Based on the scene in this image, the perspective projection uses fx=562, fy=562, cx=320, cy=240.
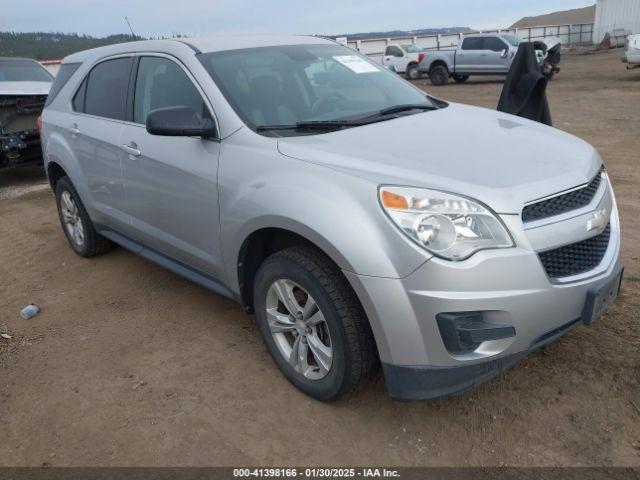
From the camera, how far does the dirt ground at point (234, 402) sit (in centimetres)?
251

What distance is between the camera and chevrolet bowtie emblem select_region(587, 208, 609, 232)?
244 centimetres

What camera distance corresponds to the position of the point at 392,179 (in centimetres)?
233

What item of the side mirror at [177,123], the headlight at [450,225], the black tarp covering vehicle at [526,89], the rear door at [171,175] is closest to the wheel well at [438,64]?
the black tarp covering vehicle at [526,89]

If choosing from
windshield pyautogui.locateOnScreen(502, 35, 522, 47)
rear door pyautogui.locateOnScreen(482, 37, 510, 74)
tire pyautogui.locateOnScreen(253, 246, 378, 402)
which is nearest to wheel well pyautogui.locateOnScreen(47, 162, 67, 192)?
tire pyautogui.locateOnScreen(253, 246, 378, 402)

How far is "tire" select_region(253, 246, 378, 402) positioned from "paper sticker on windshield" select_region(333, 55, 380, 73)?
1.56m

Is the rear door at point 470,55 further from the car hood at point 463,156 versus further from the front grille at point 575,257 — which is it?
the front grille at point 575,257

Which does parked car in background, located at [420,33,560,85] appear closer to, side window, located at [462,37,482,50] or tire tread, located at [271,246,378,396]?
side window, located at [462,37,482,50]

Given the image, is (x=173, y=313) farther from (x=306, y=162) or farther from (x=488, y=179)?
(x=488, y=179)

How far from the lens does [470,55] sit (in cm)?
2122

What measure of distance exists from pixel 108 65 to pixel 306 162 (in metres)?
2.42

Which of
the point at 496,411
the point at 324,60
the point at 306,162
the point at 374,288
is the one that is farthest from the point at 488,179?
the point at 324,60

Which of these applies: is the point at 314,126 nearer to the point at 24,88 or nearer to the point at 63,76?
the point at 63,76

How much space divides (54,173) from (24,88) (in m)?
4.26

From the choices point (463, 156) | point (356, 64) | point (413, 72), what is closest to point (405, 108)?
point (356, 64)
